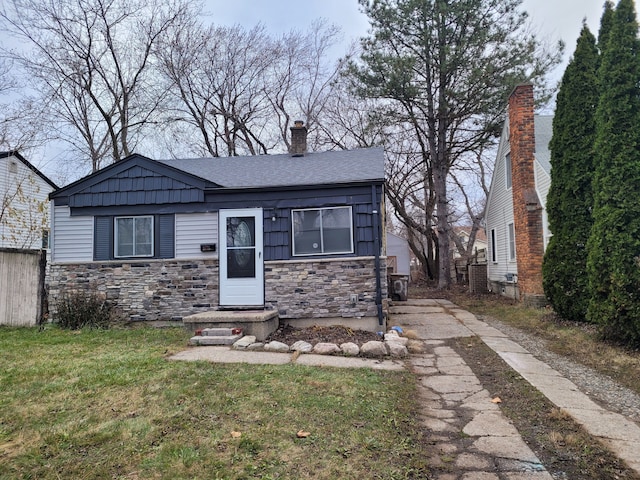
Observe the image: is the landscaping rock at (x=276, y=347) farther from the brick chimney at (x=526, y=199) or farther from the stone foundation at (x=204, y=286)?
the brick chimney at (x=526, y=199)

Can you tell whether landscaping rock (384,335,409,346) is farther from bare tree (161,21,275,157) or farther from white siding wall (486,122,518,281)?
bare tree (161,21,275,157)

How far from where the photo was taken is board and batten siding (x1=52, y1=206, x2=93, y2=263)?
8742 millimetres

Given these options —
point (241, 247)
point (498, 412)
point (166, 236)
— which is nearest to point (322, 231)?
point (241, 247)

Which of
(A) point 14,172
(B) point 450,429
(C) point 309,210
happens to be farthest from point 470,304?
(A) point 14,172

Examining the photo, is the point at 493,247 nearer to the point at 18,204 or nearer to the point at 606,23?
the point at 606,23

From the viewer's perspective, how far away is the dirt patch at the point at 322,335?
6.98 m

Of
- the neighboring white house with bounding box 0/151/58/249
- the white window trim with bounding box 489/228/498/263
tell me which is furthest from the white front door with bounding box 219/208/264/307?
the white window trim with bounding box 489/228/498/263

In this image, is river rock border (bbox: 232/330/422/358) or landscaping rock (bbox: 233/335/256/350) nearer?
river rock border (bbox: 232/330/422/358)

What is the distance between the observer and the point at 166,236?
8.63 meters

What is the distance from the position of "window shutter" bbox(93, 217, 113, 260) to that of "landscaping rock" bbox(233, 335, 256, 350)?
3962 millimetres

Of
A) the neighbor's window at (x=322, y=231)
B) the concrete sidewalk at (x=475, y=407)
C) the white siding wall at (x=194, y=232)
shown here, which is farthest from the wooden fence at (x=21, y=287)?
the neighbor's window at (x=322, y=231)

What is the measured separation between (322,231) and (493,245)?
9.78 m

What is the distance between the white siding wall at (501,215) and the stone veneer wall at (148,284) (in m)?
9.36

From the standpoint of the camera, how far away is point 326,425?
11.1 ft
